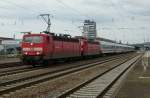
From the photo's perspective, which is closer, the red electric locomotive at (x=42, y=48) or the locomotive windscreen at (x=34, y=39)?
the red electric locomotive at (x=42, y=48)

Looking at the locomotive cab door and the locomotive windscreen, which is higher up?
the locomotive windscreen

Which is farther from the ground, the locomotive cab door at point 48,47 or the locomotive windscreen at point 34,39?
the locomotive windscreen at point 34,39

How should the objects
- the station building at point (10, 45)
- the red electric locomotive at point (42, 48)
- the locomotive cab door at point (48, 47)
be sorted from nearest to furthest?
the red electric locomotive at point (42, 48) < the locomotive cab door at point (48, 47) < the station building at point (10, 45)

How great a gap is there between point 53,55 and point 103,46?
39.1 meters

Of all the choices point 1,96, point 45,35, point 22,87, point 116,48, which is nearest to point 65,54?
point 45,35

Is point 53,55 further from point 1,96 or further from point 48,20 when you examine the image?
point 1,96

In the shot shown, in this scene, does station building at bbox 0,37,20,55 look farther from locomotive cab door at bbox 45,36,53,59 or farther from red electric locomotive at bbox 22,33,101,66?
locomotive cab door at bbox 45,36,53,59

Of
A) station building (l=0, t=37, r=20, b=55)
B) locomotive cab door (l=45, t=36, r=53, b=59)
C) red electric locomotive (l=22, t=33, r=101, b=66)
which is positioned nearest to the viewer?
red electric locomotive (l=22, t=33, r=101, b=66)

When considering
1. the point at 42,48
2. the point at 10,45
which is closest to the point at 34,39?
the point at 42,48

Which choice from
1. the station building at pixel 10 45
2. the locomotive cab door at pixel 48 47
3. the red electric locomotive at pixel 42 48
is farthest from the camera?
the station building at pixel 10 45

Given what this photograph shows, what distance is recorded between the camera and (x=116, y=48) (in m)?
92.9

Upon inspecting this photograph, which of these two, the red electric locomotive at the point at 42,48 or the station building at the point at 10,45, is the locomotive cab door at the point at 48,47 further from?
the station building at the point at 10,45

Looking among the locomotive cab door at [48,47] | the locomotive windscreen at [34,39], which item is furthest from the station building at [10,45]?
the locomotive windscreen at [34,39]

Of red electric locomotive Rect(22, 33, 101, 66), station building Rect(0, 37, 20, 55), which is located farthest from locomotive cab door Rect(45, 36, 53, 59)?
station building Rect(0, 37, 20, 55)
